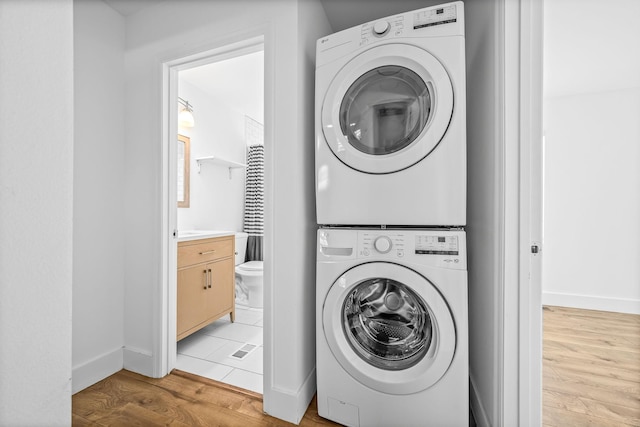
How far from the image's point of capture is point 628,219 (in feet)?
9.73

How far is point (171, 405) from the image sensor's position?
156 centimetres

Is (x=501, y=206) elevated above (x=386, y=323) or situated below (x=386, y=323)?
above

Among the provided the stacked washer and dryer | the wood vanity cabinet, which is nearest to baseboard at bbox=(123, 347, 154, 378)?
the wood vanity cabinet

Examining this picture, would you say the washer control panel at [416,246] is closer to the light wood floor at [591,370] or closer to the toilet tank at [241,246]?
the light wood floor at [591,370]

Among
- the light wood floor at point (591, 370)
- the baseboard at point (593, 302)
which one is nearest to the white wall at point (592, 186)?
the baseboard at point (593, 302)

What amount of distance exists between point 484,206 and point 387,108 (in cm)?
66


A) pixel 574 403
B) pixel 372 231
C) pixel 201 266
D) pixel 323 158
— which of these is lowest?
pixel 574 403

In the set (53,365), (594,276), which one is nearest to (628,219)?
(594,276)

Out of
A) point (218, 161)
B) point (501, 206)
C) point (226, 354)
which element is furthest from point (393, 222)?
point (218, 161)

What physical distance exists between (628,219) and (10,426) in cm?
441

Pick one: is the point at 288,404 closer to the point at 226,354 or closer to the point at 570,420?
the point at 226,354

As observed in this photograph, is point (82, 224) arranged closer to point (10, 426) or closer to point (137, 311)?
point (137, 311)

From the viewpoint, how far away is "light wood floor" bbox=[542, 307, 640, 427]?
149cm

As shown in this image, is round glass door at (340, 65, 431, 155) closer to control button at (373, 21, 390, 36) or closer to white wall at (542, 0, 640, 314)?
control button at (373, 21, 390, 36)
